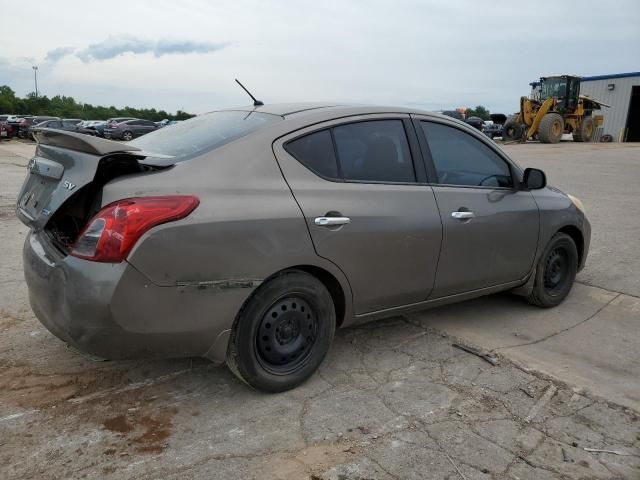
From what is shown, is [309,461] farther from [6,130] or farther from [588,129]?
[6,130]

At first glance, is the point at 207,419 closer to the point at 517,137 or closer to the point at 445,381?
the point at 445,381

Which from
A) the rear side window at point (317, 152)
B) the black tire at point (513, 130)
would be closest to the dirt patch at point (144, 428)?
the rear side window at point (317, 152)

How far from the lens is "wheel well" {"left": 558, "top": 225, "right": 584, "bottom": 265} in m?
4.65

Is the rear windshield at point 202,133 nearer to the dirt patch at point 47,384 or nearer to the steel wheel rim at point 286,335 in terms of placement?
the steel wheel rim at point 286,335

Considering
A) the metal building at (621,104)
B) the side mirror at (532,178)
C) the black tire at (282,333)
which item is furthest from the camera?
the metal building at (621,104)

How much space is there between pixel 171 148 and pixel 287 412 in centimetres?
162

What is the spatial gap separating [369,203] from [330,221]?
13.2 inches

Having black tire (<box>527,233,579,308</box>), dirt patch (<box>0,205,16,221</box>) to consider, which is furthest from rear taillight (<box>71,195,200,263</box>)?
dirt patch (<box>0,205,16,221</box>)

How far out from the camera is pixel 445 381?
10.9ft

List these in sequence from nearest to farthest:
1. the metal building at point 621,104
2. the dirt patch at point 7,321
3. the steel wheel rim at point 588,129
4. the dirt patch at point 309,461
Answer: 1. the dirt patch at point 309,461
2. the dirt patch at point 7,321
3. the steel wheel rim at point 588,129
4. the metal building at point 621,104

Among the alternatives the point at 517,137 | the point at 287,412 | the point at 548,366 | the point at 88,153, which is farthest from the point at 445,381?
the point at 517,137

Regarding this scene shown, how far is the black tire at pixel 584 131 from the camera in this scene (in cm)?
3042

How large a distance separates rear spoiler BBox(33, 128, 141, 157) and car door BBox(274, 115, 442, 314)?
837mm

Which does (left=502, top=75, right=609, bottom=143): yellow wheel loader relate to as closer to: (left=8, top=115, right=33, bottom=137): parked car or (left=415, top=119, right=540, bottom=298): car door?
(left=415, top=119, right=540, bottom=298): car door
